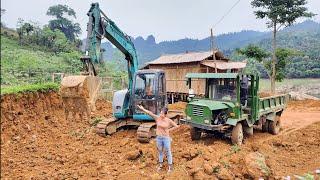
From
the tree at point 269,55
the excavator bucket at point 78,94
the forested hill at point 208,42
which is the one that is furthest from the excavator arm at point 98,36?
the forested hill at point 208,42

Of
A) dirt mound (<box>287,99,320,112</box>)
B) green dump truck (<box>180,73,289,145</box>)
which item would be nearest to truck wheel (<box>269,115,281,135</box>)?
green dump truck (<box>180,73,289,145</box>)

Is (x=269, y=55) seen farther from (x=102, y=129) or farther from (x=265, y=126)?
(x=102, y=129)

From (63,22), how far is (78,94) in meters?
38.0

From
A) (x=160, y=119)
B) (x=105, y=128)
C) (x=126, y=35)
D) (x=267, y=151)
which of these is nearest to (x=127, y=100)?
(x=105, y=128)

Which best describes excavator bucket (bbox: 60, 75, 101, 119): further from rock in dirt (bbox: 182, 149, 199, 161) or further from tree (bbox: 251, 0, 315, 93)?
tree (bbox: 251, 0, 315, 93)

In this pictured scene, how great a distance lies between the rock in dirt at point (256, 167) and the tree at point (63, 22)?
139 ft

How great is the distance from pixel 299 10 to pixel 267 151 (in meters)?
17.0

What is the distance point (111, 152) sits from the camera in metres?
10.9

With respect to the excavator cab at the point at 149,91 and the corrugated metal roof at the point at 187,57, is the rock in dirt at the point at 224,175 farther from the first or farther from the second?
the corrugated metal roof at the point at 187,57

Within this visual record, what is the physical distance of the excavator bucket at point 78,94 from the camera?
524 inches

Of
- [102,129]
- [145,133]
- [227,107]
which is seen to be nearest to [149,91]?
[145,133]

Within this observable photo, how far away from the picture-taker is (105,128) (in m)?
12.6

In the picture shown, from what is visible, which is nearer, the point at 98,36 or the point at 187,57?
the point at 98,36

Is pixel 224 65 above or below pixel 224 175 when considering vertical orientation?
above
